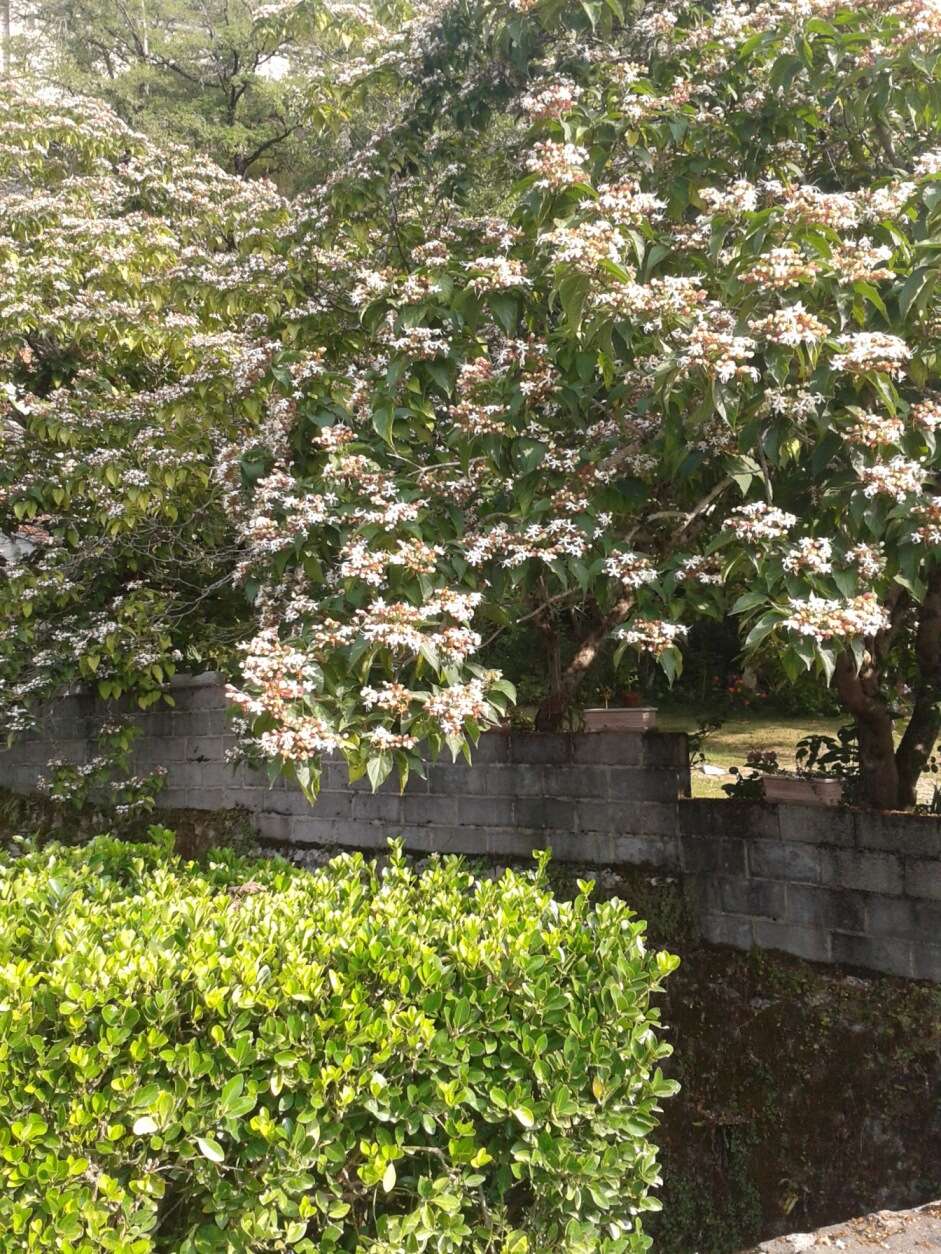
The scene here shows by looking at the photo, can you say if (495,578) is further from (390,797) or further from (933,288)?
(390,797)

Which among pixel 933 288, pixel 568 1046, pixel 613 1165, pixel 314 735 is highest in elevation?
pixel 933 288

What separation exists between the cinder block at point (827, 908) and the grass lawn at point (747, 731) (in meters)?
2.52

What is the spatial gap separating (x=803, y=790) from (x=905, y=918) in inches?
27.6

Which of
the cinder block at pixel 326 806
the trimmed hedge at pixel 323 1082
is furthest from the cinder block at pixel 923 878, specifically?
the cinder block at pixel 326 806

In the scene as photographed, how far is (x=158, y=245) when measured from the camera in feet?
21.6

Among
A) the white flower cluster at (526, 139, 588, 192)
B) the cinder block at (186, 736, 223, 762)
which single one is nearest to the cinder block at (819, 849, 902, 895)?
the white flower cluster at (526, 139, 588, 192)

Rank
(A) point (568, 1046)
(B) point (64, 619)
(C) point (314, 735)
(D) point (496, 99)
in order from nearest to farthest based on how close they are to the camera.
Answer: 1. (A) point (568, 1046)
2. (C) point (314, 735)
3. (D) point (496, 99)
4. (B) point (64, 619)

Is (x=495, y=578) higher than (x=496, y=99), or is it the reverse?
(x=496, y=99)

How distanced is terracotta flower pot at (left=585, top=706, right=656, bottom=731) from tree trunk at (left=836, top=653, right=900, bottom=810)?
95 centimetres

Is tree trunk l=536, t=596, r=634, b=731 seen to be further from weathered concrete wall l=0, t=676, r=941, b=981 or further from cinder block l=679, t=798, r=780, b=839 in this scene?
cinder block l=679, t=798, r=780, b=839

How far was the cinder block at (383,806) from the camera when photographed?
553 cm

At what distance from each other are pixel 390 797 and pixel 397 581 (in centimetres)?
257

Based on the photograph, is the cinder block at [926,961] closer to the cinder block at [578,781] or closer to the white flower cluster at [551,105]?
the cinder block at [578,781]

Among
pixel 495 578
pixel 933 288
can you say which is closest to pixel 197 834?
pixel 495 578
